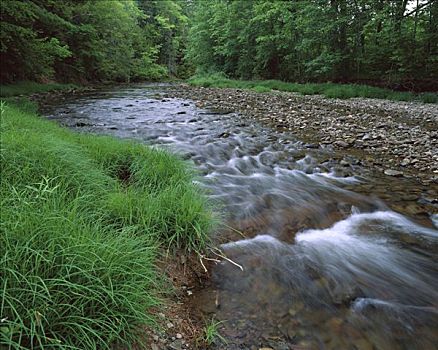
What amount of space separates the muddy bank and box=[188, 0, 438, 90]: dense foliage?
2830mm

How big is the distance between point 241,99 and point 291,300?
38.2ft

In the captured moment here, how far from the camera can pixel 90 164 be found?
342cm

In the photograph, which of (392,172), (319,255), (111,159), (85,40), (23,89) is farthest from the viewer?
(85,40)

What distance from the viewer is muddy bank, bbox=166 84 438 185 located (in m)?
5.23

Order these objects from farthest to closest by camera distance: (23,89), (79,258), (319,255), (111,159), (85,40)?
(85,40) → (23,89) → (111,159) → (319,255) → (79,258)

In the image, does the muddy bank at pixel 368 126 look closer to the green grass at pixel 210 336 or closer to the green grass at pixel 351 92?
the green grass at pixel 351 92

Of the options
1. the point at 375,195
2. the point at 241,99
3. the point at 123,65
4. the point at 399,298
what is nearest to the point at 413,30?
the point at 241,99

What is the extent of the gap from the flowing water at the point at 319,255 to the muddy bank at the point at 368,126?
59 cm

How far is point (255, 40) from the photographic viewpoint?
21.6m

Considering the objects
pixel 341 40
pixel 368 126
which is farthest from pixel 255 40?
pixel 368 126

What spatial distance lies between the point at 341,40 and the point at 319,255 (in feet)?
51.1

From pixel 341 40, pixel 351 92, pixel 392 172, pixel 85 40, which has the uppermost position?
pixel 85 40

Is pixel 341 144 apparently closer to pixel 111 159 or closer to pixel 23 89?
pixel 111 159

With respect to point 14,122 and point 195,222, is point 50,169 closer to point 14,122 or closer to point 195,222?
point 195,222
